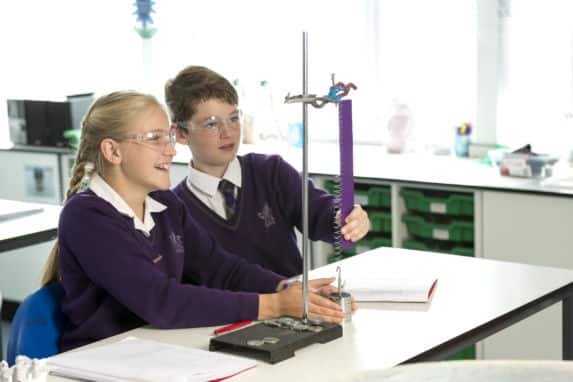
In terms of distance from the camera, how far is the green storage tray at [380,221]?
3555 millimetres

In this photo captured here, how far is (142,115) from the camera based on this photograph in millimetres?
2088

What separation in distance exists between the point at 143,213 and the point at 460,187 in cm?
148

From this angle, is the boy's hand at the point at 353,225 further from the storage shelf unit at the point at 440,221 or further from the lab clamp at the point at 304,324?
the storage shelf unit at the point at 440,221

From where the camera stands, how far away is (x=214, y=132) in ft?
8.00

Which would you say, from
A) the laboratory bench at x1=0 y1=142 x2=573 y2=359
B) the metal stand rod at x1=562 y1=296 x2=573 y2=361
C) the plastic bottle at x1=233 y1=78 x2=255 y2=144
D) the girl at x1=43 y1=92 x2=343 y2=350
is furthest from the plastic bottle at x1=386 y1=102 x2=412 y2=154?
the girl at x1=43 y1=92 x2=343 y2=350

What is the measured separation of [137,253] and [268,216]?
67 cm

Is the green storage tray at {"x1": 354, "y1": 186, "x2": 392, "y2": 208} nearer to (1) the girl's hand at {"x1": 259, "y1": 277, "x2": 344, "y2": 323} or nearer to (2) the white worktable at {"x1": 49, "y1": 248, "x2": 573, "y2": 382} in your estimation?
(2) the white worktable at {"x1": 49, "y1": 248, "x2": 573, "y2": 382}

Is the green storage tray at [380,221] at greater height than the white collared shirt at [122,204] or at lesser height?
lesser

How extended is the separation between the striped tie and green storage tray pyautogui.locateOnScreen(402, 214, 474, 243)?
44.4 inches

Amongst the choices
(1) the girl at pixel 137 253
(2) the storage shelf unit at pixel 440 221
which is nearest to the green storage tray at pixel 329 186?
(2) the storage shelf unit at pixel 440 221

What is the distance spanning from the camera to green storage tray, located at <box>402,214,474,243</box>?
3.39m

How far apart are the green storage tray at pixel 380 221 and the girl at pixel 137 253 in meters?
1.36

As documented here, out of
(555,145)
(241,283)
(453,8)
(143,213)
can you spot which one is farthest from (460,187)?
(143,213)

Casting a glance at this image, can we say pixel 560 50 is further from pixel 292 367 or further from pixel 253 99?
pixel 292 367
